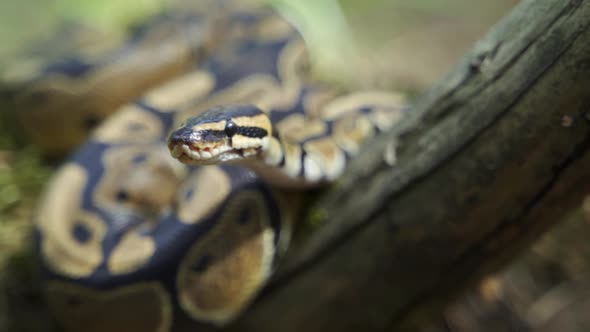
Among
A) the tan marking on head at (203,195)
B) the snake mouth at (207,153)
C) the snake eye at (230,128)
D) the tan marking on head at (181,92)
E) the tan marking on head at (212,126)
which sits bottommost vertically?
the tan marking on head at (181,92)

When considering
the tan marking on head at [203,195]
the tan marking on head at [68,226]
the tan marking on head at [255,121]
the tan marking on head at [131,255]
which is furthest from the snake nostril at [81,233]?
the tan marking on head at [255,121]

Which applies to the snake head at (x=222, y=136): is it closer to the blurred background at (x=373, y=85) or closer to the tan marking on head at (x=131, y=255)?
the tan marking on head at (x=131, y=255)

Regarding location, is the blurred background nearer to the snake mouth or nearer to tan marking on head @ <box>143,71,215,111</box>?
tan marking on head @ <box>143,71,215,111</box>

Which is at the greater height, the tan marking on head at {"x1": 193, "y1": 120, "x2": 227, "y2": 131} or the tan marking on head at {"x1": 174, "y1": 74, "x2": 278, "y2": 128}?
the tan marking on head at {"x1": 193, "y1": 120, "x2": 227, "y2": 131}

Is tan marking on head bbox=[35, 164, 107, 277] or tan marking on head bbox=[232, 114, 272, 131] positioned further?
tan marking on head bbox=[35, 164, 107, 277]

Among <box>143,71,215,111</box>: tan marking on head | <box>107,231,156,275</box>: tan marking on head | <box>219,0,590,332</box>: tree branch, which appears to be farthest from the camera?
<box>143,71,215,111</box>: tan marking on head

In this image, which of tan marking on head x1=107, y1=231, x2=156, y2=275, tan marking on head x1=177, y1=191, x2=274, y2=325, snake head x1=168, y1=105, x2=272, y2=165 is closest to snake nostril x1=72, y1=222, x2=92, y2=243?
tan marking on head x1=107, y1=231, x2=156, y2=275

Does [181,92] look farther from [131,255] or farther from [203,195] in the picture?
[131,255]

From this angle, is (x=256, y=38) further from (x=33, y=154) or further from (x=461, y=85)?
(x=461, y=85)
